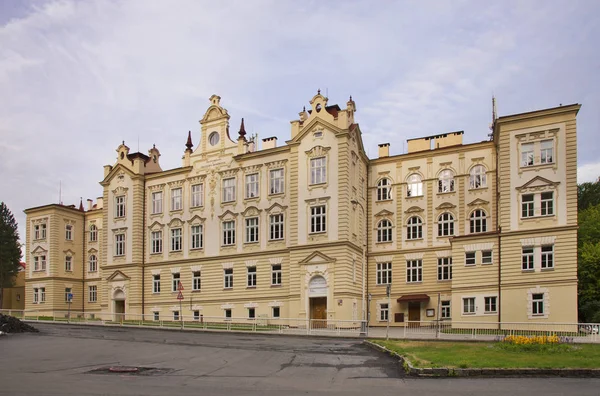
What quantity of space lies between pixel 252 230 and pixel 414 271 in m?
14.9

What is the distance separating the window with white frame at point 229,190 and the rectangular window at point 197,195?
2.76 metres

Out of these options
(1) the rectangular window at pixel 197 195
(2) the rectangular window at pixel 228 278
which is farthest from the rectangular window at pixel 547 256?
(1) the rectangular window at pixel 197 195

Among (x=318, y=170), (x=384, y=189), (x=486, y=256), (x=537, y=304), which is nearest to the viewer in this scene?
(x=537, y=304)

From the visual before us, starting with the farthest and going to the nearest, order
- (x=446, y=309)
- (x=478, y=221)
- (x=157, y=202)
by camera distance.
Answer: (x=157, y=202) → (x=446, y=309) → (x=478, y=221)

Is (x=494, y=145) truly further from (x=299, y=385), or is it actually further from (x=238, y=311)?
(x=299, y=385)

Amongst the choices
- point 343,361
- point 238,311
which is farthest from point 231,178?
point 343,361

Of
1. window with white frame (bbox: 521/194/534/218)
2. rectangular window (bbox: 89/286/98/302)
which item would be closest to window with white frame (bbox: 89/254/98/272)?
rectangular window (bbox: 89/286/98/302)

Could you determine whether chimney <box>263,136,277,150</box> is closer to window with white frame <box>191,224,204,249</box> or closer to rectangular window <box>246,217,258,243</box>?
rectangular window <box>246,217,258,243</box>

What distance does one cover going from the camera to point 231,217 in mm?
56000

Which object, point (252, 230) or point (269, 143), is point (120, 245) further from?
point (269, 143)

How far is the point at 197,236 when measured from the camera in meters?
58.2

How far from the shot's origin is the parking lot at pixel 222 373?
16.3m

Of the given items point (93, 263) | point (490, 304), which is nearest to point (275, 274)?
point (490, 304)

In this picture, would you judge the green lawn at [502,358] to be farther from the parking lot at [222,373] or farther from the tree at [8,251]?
the tree at [8,251]
